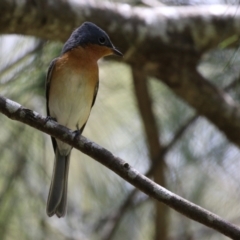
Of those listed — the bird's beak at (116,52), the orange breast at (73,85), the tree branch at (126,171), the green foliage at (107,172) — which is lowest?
the green foliage at (107,172)

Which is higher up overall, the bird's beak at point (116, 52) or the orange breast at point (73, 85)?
the bird's beak at point (116, 52)

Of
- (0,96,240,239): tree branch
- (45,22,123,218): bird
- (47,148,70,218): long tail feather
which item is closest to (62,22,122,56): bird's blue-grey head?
(45,22,123,218): bird

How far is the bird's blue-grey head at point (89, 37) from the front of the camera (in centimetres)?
296

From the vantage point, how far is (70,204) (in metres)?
3.64

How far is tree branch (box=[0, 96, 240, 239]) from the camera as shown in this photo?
1.85 metres

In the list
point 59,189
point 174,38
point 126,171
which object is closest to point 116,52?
point 174,38

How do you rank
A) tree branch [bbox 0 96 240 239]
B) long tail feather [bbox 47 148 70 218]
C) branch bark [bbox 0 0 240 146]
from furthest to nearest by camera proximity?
branch bark [bbox 0 0 240 146]
long tail feather [bbox 47 148 70 218]
tree branch [bbox 0 96 240 239]

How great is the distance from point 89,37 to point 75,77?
211 mm

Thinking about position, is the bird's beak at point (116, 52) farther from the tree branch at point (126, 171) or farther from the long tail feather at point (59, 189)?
the tree branch at point (126, 171)

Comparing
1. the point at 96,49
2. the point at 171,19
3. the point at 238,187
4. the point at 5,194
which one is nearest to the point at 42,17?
the point at 96,49

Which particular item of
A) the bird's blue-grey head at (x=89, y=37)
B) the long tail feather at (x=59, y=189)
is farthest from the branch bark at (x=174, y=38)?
the long tail feather at (x=59, y=189)

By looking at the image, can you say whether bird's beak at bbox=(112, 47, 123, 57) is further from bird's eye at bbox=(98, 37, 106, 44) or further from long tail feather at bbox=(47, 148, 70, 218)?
long tail feather at bbox=(47, 148, 70, 218)

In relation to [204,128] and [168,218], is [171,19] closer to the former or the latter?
[204,128]

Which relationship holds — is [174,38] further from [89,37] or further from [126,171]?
[126,171]
